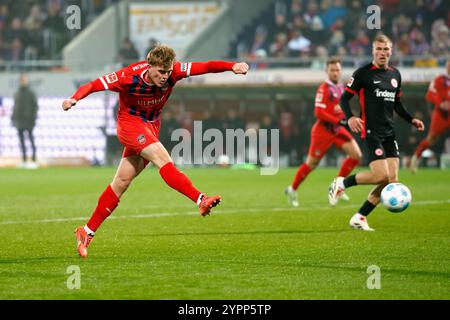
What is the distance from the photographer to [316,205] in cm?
1550

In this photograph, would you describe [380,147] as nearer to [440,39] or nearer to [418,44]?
[440,39]

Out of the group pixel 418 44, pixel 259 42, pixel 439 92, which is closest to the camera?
pixel 439 92

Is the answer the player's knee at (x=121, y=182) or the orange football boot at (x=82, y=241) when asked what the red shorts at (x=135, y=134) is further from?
the orange football boot at (x=82, y=241)

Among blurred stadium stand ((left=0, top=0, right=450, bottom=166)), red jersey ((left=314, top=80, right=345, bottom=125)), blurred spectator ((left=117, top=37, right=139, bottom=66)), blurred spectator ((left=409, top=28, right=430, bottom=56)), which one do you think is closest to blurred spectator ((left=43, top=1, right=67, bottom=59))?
blurred stadium stand ((left=0, top=0, right=450, bottom=166))

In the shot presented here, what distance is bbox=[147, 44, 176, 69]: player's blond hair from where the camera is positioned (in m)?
9.09

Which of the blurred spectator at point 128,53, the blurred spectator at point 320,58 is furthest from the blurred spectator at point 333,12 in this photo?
the blurred spectator at point 128,53

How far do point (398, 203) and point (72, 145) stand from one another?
2192 cm

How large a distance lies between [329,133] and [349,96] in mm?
3995

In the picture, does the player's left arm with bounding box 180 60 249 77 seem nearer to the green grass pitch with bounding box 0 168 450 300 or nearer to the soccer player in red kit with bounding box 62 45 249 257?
the soccer player in red kit with bounding box 62 45 249 257

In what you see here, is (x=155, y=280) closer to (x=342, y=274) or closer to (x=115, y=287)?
(x=115, y=287)

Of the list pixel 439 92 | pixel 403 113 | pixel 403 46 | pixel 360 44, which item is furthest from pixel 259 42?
pixel 403 113

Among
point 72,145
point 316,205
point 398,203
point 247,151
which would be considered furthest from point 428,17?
point 398,203

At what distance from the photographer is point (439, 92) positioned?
21984 millimetres

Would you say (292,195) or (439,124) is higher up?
(439,124)
